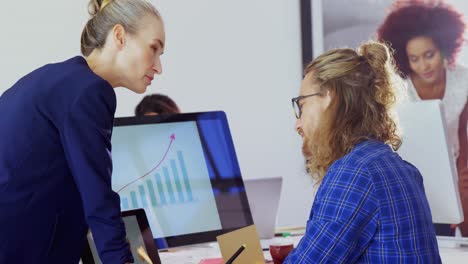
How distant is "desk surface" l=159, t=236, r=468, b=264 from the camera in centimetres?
229

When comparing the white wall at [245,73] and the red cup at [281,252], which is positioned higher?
the white wall at [245,73]

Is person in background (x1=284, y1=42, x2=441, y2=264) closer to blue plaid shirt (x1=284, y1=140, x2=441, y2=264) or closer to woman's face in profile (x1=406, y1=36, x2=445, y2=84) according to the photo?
blue plaid shirt (x1=284, y1=140, x2=441, y2=264)

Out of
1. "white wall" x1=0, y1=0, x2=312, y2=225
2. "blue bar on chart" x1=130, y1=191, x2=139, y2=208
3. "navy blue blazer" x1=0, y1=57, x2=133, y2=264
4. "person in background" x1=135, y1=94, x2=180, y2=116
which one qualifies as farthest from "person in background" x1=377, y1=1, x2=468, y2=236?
"navy blue blazer" x1=0, y1=57, x2=133, y2=264

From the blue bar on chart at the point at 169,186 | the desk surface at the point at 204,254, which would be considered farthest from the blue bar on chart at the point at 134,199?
the desk surface at the point at 204,254

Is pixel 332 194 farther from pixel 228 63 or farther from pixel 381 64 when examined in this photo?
pixel 228 63

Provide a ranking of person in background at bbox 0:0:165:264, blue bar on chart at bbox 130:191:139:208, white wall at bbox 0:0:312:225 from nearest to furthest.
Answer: person in background at bbox 0:0:165:264
blue bar on chart at bbox 130:191:139:208
white wall at bbox 0:0:312:225

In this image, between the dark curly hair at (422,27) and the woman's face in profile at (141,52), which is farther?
the dark curly hair at (422,27)

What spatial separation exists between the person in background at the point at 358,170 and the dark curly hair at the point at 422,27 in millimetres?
1852

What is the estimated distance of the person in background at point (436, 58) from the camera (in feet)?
12.0

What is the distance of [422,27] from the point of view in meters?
3.79

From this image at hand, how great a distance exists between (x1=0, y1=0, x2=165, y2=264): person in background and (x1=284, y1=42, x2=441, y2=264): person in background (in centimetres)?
41

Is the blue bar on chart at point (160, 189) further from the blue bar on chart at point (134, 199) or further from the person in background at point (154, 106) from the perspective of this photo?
the person in background at point (154, 106)

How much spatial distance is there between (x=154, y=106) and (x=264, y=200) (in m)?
1.25

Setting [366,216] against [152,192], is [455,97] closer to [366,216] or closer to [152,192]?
[152,192]
